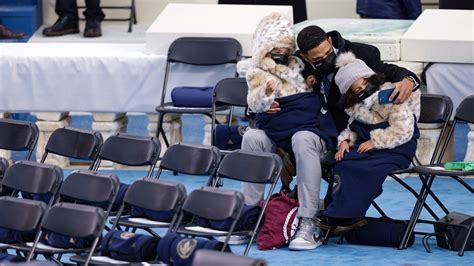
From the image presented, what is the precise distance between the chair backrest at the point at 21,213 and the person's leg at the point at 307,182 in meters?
1.59

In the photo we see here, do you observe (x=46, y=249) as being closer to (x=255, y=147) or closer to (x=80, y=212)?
(x=80, y=212)

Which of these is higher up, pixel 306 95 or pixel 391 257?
pixel 306 95

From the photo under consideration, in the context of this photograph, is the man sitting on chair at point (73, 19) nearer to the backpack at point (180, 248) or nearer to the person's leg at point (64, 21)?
the person's leg at point (64, 21)

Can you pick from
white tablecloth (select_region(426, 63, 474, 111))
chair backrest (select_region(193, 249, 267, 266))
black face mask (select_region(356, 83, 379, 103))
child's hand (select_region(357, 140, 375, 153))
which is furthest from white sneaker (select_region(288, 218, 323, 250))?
chair backrest (select_region(193, 249, 267, 266))

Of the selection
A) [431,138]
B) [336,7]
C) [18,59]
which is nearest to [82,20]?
[336,7]

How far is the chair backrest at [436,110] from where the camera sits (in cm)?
923

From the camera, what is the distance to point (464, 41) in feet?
33.9

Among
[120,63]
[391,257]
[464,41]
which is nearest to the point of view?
[391,257]

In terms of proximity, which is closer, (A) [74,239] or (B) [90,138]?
(A) [74,239]

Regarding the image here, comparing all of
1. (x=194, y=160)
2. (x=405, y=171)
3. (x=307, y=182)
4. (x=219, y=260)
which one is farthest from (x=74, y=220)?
(x=405, y=171)

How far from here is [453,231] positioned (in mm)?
8758

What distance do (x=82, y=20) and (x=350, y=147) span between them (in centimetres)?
710

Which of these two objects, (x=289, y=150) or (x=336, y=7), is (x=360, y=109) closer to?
(x=289, y=150)

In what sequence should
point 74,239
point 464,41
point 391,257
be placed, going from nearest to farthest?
point 74,239
point 391,257
point 464,41
